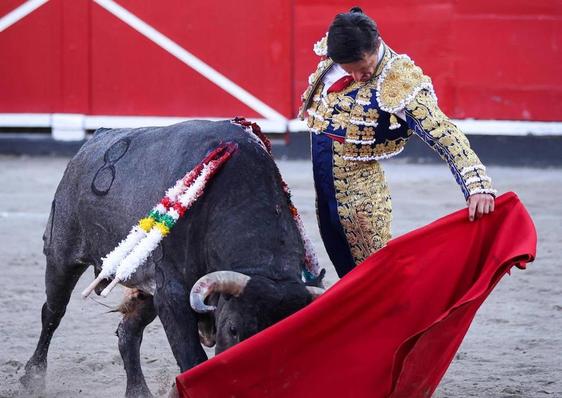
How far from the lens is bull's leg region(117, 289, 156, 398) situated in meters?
3.79

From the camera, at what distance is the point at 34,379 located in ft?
13.0

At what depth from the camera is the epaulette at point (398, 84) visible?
3223 mm

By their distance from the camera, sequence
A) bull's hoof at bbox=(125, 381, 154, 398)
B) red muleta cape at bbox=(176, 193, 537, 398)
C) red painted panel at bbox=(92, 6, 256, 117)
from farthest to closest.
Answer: red painted panel at bbox=(92, 6, 256, 117) < bull's hoof at bbox=(125, 381, 154, 398) < red muleta cape at bbox=(176, 193, 537, 398)

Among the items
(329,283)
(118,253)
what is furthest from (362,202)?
(329,283)

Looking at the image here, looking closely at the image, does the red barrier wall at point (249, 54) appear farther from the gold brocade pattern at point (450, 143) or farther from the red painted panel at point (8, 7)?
the gold brocade pattern at point (450, 143)

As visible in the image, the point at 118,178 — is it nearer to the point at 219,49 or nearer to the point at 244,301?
the point at 244,301

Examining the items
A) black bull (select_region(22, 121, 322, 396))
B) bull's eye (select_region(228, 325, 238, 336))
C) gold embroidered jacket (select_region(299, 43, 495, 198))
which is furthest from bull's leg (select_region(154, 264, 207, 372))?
gold embroidered jacket (select_region(299, 43, 495, 198))

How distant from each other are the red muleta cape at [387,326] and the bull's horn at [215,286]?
130 mm

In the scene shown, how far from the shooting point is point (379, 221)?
3.45 metres

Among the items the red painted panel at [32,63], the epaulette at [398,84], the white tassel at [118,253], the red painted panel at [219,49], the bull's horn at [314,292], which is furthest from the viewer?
the red painted panel at [32,63]

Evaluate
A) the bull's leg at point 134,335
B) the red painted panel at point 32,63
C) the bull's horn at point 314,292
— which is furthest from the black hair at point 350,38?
the red painted panel at point 32,63

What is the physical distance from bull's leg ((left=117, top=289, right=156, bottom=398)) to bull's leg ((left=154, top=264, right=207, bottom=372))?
0.52m

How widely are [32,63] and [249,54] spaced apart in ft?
5.23

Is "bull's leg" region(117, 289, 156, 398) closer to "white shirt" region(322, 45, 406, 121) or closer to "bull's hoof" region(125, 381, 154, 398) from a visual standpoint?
"bull's hoof" region(125, 381, 154, 398)
